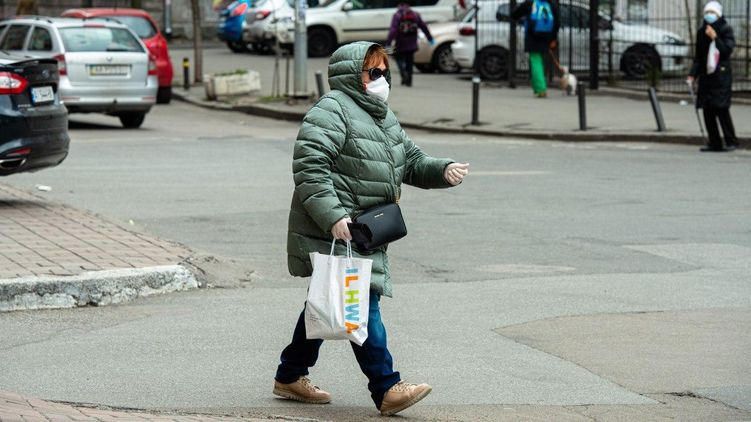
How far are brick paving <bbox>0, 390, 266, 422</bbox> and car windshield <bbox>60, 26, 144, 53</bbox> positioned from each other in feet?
53.9

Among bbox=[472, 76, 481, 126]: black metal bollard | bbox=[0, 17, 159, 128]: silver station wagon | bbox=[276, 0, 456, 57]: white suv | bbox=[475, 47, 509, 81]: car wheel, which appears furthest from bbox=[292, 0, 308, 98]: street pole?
bbox=[276, 0, 456, 57]: white suv

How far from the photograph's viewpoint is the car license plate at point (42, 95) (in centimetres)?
1177

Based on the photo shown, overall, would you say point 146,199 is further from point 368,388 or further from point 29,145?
point 368,388

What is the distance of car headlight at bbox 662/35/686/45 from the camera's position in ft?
84.2

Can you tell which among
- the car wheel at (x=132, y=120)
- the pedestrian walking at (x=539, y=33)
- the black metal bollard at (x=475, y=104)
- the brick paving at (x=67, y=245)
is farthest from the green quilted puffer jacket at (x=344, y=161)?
the pedestrian walking at (x=539, y=33)

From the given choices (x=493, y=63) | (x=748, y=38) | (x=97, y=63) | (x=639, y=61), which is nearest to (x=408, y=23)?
(x=493, y=63)

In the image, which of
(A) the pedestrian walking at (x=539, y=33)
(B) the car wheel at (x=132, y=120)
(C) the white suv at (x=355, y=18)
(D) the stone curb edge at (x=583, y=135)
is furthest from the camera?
(C) the white suv at (x=355, y=18)

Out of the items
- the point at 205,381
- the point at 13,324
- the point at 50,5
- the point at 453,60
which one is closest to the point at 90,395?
the point at 205,381

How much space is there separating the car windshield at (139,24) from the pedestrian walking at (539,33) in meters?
7.42

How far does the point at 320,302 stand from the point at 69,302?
3.01 metres

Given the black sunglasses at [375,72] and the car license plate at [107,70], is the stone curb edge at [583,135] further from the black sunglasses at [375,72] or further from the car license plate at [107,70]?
the black sunglasses at [375,72]

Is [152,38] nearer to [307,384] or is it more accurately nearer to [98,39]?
[98,39]

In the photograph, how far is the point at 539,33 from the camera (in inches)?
994

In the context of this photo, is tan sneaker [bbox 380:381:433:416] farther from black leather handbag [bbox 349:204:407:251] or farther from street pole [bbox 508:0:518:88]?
street pole [bbox 508:0:518:88]
